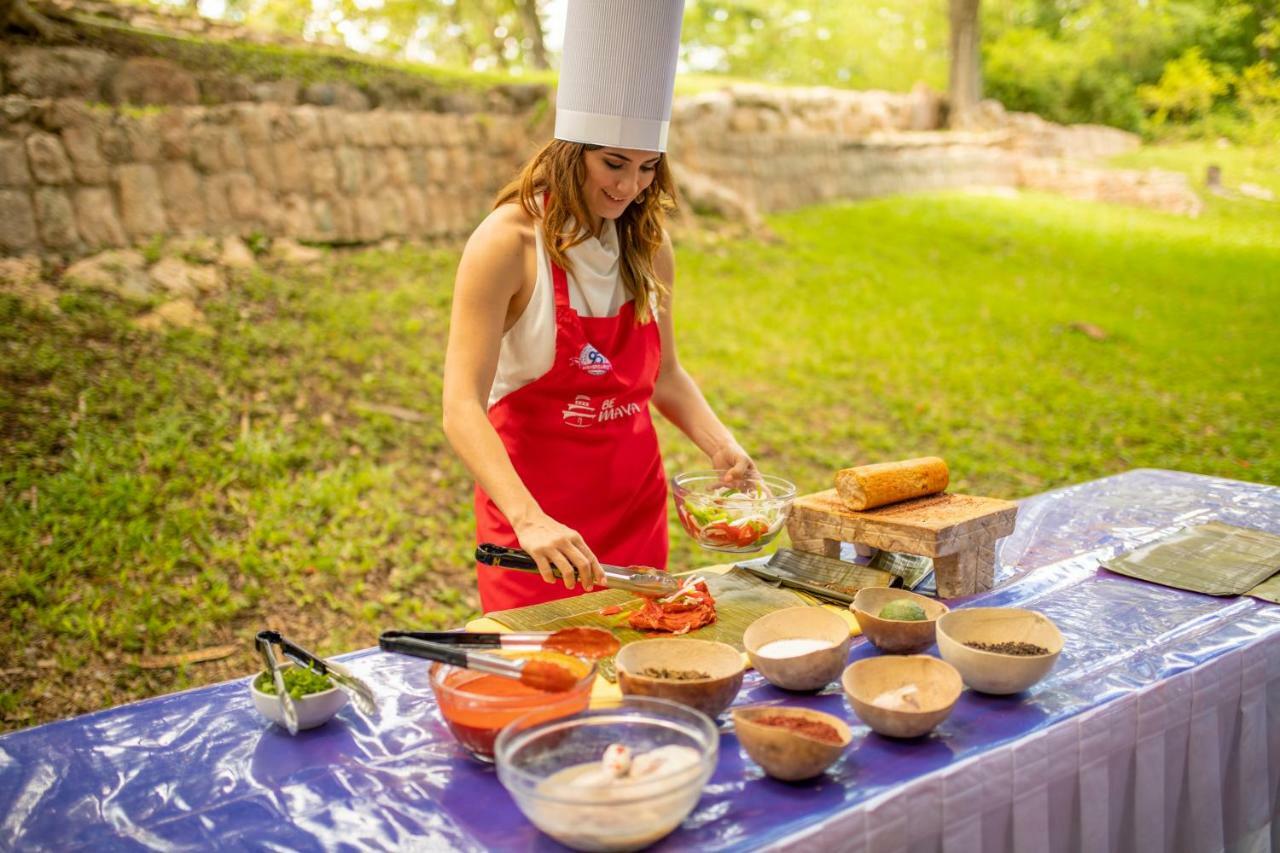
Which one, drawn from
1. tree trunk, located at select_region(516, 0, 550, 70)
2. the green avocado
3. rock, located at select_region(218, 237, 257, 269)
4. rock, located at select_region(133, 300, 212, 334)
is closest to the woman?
the green avocado

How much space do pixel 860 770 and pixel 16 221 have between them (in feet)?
20.0

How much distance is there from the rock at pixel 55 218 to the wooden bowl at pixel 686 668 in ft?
18.7

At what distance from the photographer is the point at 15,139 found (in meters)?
5.95

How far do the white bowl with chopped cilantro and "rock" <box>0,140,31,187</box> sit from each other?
5401 millimetres

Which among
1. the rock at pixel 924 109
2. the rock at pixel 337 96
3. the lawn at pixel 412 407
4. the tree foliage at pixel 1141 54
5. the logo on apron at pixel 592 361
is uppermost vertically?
the rock at pixel 924 109

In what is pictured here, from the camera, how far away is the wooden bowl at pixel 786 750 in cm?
143

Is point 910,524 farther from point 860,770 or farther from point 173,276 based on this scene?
point 173,276

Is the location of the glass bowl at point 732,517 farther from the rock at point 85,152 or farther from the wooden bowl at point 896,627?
the rock at point 85,152

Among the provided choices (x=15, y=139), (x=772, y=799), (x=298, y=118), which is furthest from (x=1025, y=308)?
(x=772, y=799)

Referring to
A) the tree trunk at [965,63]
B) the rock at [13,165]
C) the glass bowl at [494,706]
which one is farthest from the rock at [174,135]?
the tree trunk at [965,63]

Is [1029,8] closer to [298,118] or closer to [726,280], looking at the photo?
[726,280]

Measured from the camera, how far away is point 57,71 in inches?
259

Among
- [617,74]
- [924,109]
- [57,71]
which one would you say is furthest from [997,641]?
[924,109]

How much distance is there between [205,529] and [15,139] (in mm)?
2952
